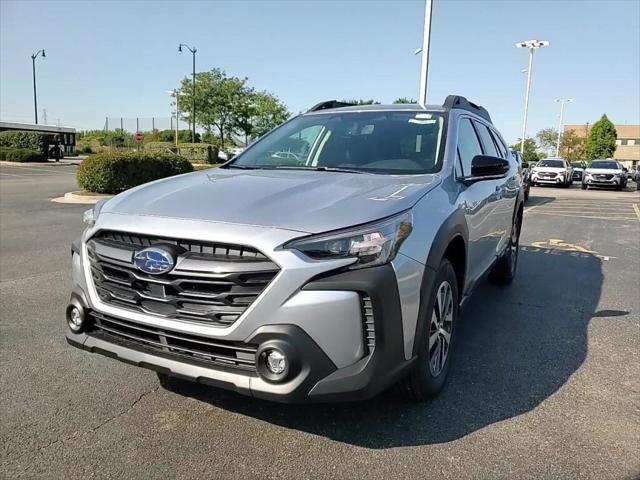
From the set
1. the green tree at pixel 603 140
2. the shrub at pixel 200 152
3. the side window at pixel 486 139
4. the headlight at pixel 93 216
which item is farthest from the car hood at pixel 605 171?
the green tree at pixel 603 140

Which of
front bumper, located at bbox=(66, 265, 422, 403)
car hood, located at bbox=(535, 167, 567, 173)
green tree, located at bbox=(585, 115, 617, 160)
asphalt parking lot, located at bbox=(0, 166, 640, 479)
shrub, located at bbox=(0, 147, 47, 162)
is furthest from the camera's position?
green tree, located at bbox=(585, 115, 617, 160)

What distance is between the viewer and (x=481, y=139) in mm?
4758

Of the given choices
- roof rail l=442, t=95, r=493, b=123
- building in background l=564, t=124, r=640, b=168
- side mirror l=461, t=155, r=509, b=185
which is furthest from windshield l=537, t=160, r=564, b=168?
building in background l=564, t=124, r=640, b=168

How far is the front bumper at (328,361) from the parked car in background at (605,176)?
28953 mm

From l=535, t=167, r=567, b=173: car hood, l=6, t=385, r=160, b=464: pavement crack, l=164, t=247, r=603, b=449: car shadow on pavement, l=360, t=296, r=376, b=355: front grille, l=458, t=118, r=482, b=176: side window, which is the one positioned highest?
l=458, t=118, r=482, b=176: side window

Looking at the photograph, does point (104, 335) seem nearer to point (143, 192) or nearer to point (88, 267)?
point (88, 267)

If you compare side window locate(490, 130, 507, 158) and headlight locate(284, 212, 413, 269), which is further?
side window locate(490, 130, 507, 158)

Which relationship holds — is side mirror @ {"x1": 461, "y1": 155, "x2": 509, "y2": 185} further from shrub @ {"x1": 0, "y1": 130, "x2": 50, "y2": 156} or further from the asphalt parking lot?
shrub @ {"x1": 0, "y1": 130, "x2": 50, "y2": 156}

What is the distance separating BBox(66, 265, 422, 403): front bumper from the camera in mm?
2318

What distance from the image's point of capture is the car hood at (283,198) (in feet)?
8.17

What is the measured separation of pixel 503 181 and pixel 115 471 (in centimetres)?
404

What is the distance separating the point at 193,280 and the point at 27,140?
44.1 metres

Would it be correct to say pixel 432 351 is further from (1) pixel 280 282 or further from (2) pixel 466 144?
(2) pixel 466 144

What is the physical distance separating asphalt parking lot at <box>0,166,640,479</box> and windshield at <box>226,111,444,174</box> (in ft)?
4.81
